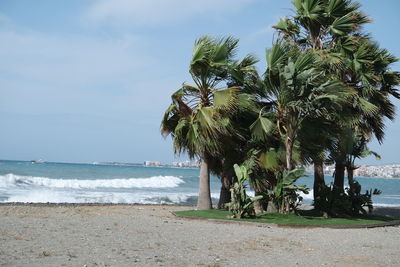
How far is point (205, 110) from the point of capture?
16.0 m

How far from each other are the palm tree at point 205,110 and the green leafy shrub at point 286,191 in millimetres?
2382

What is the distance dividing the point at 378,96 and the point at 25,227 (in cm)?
1346

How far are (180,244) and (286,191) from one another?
6768mm

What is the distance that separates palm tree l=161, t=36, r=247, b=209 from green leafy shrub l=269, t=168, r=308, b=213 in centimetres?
238

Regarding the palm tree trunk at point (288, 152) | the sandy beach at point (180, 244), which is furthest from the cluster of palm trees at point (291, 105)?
the sandy beach at point (180, 244)

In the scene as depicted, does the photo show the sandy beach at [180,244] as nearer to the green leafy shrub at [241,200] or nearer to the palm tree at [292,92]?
the green leafy shrub at [241,200]

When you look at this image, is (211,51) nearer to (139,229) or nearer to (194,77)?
(194,77)

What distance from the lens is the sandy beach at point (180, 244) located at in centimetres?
737

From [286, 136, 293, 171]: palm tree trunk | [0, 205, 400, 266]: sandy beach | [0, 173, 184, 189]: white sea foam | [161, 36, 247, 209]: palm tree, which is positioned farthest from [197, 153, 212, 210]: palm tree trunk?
[0, 173, 184, 189]: white sea foam

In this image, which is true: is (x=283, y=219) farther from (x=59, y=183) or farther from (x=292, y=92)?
(x=59, y=183)

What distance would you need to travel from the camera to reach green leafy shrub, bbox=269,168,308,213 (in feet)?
47.7

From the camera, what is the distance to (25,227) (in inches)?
410

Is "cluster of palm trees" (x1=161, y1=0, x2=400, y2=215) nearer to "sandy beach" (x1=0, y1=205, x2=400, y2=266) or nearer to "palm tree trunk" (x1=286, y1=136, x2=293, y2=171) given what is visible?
"palm tree trunk" (x1=286, y1=136, x2=293, y2=171)

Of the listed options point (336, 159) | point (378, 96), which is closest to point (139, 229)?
point (336, 159)
